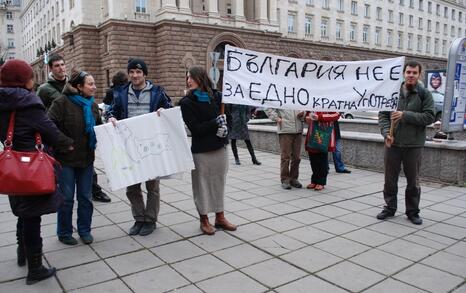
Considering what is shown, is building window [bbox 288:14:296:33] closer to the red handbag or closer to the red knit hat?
the red knit hat

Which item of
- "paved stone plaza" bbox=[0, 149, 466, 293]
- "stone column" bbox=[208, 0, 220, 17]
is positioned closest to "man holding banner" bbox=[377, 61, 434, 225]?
"paved stone plaza" bbox=[0, 149, 466, 293]

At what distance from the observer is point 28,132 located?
11.5 ft

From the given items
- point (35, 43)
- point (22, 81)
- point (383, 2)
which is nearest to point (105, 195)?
point (22, 81)

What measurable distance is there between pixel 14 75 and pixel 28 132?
50 cm

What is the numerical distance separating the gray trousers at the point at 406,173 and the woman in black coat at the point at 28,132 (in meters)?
3.94

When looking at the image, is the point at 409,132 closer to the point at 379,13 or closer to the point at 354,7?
the point at 354,7

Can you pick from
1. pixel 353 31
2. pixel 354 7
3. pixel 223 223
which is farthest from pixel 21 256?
pixel 354 7

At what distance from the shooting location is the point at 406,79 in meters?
5.15

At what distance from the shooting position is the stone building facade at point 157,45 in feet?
104

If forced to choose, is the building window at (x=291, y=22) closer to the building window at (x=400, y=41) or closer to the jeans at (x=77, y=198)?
the building window at (x=400, y=41)

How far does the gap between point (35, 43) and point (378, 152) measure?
6383cm

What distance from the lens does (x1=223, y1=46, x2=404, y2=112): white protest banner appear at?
532 cm

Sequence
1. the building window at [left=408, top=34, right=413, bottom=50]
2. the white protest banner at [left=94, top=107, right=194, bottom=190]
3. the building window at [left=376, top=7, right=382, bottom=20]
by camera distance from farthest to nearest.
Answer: the building window at [left=408, top=34, right=413, bottom=50] < the building window at [left=376, top=7, right=382, bottom=20] < the white protest banner at [left=94, top=107, right=194, bottom=190]

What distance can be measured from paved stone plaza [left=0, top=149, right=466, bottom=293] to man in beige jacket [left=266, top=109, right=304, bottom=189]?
690mm
